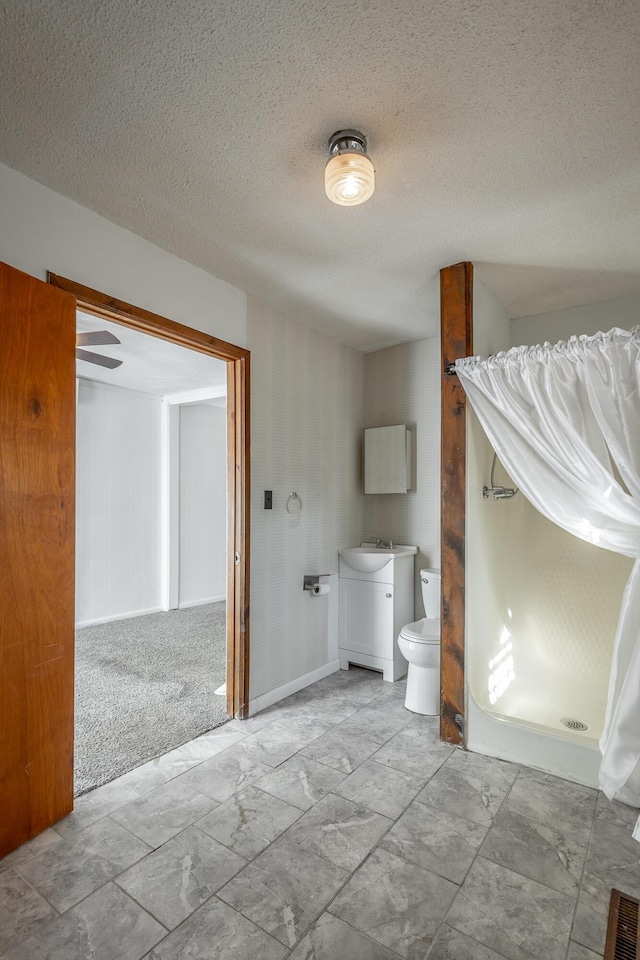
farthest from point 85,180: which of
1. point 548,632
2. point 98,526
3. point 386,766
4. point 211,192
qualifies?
point 98,526

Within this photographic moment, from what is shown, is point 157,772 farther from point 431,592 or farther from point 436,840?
point 431,592

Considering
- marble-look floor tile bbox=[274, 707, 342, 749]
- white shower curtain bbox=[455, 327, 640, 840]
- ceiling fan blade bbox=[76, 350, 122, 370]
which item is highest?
ceiling fan blade bbox=[76, 350, 122, 370]

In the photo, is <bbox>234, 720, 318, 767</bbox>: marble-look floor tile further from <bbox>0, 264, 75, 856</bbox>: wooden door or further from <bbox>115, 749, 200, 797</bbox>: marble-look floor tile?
<bbox>0, 264, 75, 856</bbox>: wooden door

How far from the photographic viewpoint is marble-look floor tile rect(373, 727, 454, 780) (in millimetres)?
2357

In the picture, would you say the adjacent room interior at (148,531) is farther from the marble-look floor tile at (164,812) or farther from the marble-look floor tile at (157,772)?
the marble-look floor tile at (164,812)

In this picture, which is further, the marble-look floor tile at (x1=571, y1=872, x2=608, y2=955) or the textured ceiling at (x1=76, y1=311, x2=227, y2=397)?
the textured ceiling at (x1=76, y1=311, x2=227, y2=397)

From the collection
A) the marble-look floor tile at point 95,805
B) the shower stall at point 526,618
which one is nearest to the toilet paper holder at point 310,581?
the shower stall at point 526,618

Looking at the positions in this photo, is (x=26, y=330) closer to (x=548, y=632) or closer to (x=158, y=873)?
(x=158, y=873)

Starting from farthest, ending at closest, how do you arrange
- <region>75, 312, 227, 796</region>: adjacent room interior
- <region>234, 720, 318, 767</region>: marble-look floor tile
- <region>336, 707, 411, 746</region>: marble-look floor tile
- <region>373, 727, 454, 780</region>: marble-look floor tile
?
1. <region>75, 312, 227, 796</region>: adjacent room interior
2. <region>336, 707, 411, 746</region>: marble-look floor tile
3. <region>234, 720, 318, 767</region>: marble-look floor tile
4. <region>373, 727, 454, 780</region>: marble-look floor tile

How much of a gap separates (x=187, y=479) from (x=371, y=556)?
3036 mm

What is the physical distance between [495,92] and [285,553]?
8.11ft

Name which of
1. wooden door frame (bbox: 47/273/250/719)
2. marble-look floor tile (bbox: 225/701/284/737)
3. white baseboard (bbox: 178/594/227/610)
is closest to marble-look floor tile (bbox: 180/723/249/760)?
marble-look floor tile (bbox: 225/701/284/737)

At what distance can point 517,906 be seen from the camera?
1.57m

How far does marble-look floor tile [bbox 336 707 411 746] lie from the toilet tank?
2.45ft
